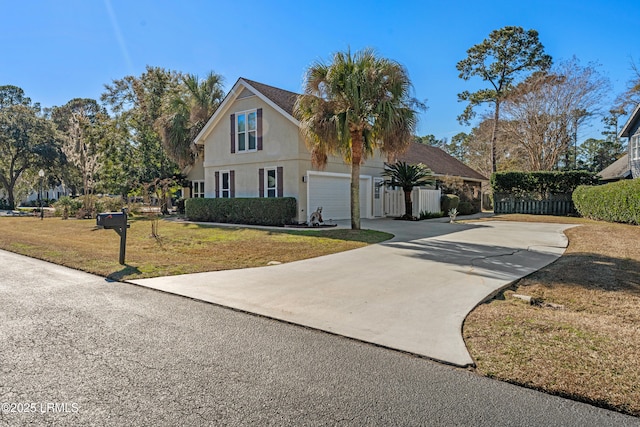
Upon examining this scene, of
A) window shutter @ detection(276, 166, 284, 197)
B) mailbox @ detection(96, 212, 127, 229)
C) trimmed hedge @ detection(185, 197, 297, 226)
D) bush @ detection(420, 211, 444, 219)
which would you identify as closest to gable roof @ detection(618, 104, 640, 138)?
bush @ detection(420, 211, 444, 219)

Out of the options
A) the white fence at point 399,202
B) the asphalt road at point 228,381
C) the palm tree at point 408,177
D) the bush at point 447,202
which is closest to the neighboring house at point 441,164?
the bush at point 447,202

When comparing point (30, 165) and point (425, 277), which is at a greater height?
point (30, 165)

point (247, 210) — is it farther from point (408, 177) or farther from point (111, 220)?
point (111, 220)

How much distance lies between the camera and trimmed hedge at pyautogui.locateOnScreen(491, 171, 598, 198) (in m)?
22.2

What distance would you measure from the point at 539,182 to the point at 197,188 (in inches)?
923

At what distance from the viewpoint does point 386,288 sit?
5.99 meters

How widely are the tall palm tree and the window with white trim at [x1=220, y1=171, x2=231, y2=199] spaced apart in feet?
21.3

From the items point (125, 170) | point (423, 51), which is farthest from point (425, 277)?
point (125, 170)

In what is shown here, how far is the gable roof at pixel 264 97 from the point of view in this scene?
54.0ft

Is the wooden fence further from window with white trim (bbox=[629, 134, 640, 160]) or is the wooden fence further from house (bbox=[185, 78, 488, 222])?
house (bbox=[185, 78, 488, 222])

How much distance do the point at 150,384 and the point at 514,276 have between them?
6.11m

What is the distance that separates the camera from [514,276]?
263 inches

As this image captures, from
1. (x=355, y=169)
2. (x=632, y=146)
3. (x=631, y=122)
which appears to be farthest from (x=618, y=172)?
(x=355, y=169)

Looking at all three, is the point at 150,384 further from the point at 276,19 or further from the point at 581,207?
the point at 581,207
